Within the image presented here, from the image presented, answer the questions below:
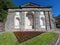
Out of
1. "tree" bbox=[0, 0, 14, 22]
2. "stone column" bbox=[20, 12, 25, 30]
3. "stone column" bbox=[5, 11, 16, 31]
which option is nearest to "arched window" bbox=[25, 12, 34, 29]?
"stone column" bbox=[20, 12, 25, 30]

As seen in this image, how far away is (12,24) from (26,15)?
142 inches

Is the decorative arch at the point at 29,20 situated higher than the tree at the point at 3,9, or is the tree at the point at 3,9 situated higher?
the tree at the point at 3,9

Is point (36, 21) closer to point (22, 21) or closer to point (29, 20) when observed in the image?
point (29, 20)

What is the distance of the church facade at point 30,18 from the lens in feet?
102

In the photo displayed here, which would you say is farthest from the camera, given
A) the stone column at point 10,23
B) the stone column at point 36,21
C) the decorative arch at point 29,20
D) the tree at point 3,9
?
the tree at point 3,9

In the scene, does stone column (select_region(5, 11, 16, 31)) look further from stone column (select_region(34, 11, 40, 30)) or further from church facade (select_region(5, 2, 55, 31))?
stone column (select_region(34, 11, 40, 30))

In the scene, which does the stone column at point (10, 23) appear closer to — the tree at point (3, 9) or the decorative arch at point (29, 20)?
the decorative arch at point (29, 20)

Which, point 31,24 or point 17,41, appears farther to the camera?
point 31,24

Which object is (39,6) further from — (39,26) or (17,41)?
(17,41)

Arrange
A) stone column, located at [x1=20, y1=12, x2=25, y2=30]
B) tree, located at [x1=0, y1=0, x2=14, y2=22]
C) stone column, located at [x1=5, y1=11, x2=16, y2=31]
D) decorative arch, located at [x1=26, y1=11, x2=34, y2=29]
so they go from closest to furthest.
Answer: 1. stone column, located at [x1=5, y1=11, x2=16, y2=31]
2. stone column, located at [x1=20, y1=12, x2=25, y2=30]
3. decorative arch, located at [x1=26, y1=11, x2=34, y2=29]
4. tree, located at [x1=0, y1=0, x2=14, y2=22]

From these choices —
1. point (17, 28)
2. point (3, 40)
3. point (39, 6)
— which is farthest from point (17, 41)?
point (39, 6)

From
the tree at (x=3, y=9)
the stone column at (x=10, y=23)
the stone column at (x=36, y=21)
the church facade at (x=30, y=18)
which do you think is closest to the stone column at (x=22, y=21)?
the church facade at (x=30, y=18)

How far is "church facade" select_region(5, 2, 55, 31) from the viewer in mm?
31234

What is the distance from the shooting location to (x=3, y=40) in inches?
768
